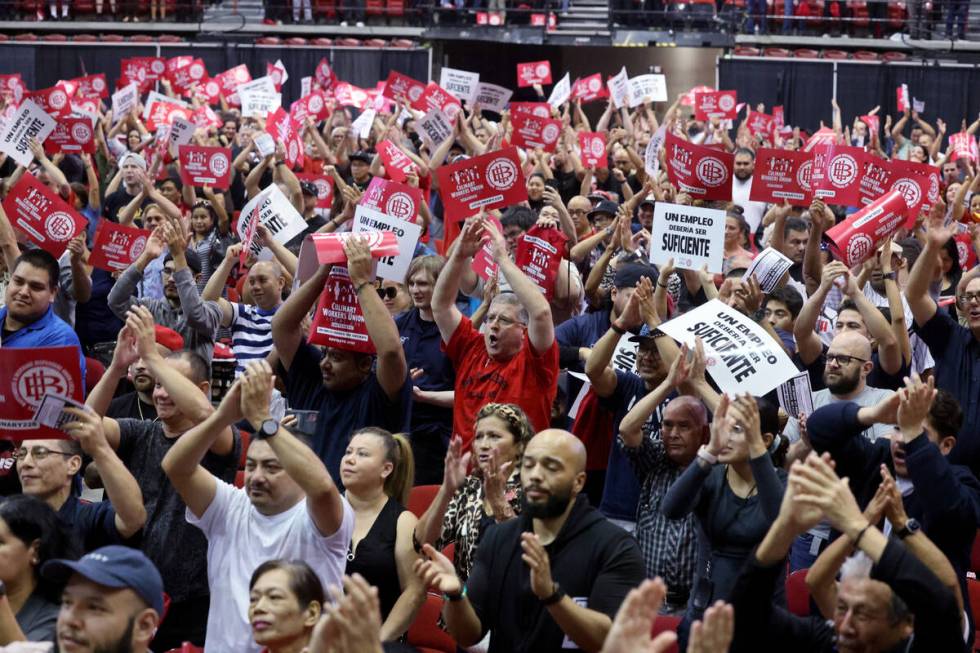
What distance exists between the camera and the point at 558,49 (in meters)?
28.0

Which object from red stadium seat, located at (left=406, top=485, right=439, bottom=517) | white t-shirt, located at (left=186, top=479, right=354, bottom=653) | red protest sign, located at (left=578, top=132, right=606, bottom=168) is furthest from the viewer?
red protest sign, located at (left=578, top=132, right=606, bottom=168)

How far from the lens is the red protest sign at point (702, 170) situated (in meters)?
9.23

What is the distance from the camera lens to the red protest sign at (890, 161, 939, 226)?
29.4 feet

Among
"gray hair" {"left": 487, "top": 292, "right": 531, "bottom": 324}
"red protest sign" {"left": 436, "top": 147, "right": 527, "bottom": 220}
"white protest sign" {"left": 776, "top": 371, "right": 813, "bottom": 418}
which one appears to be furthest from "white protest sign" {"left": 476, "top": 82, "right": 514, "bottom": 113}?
"white protest sign" {"left": 776, "top": 371, "right": 813, "bottom": 418}

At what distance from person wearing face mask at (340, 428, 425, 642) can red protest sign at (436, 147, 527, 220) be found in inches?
137

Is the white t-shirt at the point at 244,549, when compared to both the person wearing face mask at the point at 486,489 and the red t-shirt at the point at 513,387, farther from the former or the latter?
the red t-shirt at the point at 513,387

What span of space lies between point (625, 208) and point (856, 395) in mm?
3382

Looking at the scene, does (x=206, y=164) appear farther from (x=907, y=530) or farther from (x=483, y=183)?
(x=907, y=530)

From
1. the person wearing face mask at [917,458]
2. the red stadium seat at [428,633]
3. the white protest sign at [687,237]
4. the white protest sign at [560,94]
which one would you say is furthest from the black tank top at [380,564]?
the white protest sign at [560,94]

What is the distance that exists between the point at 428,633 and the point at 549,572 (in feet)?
3.84

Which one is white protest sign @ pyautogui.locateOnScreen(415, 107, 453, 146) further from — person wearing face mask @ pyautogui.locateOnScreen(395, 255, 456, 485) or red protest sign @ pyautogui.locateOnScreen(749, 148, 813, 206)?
person wearing face mask @ pyautogui.locateOnScreen(395, 255, 456, 485)

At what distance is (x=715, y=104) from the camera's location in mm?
16984

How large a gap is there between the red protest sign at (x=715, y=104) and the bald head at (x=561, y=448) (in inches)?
509

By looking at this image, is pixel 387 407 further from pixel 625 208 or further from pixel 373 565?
pixel 625 208
